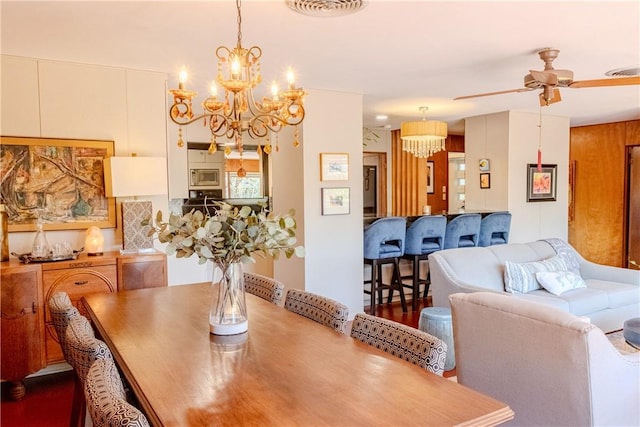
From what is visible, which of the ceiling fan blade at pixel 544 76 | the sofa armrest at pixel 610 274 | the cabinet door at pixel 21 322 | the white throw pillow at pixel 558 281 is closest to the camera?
the cabinet door at pixel 21 322

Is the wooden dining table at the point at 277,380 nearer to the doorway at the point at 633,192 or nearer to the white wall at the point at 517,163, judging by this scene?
the white wall at the point at 517,163

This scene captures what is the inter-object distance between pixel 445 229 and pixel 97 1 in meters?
4.20

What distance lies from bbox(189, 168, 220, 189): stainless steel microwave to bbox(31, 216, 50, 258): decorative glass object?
11.8 ft

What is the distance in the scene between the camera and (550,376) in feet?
6.82

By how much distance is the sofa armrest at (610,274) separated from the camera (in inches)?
179

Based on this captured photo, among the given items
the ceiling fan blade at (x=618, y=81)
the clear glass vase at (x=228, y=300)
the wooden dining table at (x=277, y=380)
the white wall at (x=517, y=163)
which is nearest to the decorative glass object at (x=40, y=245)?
the wooden dining table at (x=277, y=380)

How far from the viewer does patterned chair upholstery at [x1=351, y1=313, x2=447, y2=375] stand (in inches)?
66.9

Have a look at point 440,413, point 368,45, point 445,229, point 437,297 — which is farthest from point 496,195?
point 440,413

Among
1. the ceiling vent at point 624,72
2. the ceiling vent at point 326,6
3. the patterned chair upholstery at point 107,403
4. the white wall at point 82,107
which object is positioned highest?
the ceiling vent at point 624,72

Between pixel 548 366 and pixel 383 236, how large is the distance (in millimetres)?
3114

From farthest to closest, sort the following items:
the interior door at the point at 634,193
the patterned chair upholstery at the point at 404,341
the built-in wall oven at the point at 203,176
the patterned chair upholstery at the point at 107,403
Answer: the interior door at the point at 634,193
the built-in wall oven at the point at 203,176
the patterned chair upholstery at the point at 404,341
the patterned chair upholstery at the point at 107,403

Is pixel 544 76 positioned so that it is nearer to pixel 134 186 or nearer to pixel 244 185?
pixel 134 186

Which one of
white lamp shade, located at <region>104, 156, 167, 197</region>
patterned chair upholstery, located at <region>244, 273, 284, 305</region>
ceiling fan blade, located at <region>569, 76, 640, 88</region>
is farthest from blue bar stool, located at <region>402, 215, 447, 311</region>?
white lamp shade, located at <region>104, 156, 167, 197</region>

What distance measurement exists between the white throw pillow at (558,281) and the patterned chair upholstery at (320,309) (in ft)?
8.76
